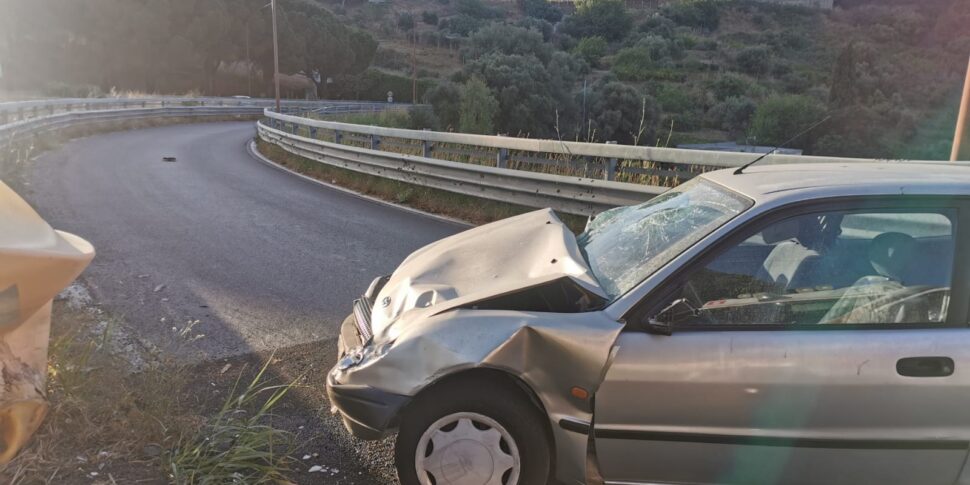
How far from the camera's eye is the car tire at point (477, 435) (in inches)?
106

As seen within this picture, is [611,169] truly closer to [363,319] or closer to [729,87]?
[363,319]

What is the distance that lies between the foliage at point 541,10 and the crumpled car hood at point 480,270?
4861 inches

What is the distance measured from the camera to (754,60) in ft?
242

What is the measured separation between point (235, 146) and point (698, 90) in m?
53.3

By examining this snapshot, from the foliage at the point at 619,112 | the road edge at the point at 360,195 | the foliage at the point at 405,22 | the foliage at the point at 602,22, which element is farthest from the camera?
the foliage at the point at 405,22

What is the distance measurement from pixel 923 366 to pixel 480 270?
75.1 inches

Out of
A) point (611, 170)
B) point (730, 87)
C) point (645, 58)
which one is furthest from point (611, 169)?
point (645, 58)

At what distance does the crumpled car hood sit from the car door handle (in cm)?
115

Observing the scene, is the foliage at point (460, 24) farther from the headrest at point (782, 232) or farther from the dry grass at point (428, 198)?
the headrest at point (782, 232)

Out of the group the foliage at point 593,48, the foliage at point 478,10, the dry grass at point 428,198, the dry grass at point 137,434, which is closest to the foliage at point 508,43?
the foliage at point 593,48

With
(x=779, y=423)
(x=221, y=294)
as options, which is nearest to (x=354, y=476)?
(x=779, y=423)

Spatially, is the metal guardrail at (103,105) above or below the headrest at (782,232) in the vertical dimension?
below

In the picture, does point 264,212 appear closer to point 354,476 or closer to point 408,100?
point 354,476

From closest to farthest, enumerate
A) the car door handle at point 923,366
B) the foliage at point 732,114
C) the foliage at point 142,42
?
the car door handle at point 923,366
the foliage at point 142,42
the foliage at point 732,114
